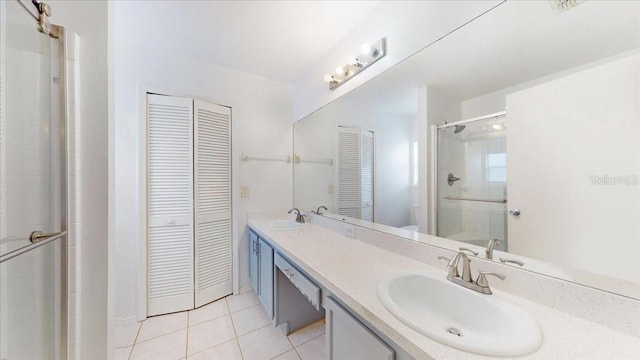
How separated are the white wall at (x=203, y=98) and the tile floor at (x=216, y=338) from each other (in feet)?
1.04

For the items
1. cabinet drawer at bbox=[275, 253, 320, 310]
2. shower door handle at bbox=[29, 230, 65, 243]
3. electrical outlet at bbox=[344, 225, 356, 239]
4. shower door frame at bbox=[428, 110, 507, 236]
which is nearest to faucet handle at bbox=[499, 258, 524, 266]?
shower door frame at bbox=[428, 110, 507, 236]

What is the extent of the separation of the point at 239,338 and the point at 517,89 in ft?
7.22

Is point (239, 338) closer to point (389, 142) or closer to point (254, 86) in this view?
point (389, 142)

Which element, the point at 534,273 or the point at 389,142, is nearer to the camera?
the point at 534,273

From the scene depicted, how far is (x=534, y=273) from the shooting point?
0.79 metres

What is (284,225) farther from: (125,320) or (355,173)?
(125,320)

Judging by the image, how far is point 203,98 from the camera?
7.32 ft

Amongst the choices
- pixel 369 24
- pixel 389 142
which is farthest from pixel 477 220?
pixel 369 24

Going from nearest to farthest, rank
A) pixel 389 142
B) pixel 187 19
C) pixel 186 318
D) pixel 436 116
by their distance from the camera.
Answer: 1. pixel 436 116
2. pixel 389 142
3. pixel 187 19
4. pixel 186 318

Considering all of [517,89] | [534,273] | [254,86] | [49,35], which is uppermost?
[254,86]

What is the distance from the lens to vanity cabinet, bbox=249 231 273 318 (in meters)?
1.77

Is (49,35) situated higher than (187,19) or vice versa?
(187,19)

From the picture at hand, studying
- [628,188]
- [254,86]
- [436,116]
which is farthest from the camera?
[254,86]

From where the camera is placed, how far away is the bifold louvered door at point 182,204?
195cm
